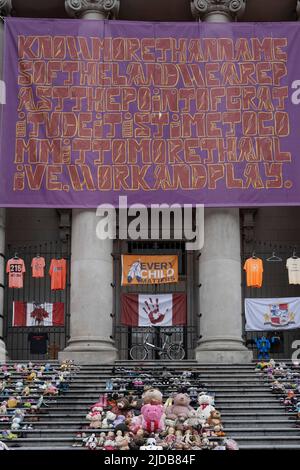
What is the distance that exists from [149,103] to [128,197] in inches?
131

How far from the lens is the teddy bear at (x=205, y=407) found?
21.2 metres

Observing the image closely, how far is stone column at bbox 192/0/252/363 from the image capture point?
27109 millimetres

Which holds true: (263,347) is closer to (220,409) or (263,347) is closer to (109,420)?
(220,409)

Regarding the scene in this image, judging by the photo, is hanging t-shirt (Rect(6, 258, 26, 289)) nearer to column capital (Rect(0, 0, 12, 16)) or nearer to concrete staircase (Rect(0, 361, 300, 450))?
concrete staircase (Rect(0, 361, 300, 450))

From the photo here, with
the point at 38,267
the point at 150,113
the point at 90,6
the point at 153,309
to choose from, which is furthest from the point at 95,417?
the point at 90,6

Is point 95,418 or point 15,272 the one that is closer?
point 95,418

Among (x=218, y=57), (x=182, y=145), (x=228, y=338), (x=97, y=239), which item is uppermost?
(x=218, y=57)

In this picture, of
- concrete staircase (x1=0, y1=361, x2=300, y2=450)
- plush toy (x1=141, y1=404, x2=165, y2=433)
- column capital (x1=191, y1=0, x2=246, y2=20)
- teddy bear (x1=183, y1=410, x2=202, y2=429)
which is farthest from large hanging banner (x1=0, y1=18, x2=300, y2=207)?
plush toy (x1=141, y1=404, x2=165, y2=433)

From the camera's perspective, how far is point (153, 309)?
1163 inches

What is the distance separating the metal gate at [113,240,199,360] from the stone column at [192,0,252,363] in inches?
163

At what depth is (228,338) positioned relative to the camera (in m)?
27.3

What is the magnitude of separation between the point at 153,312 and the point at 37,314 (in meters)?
4.32
